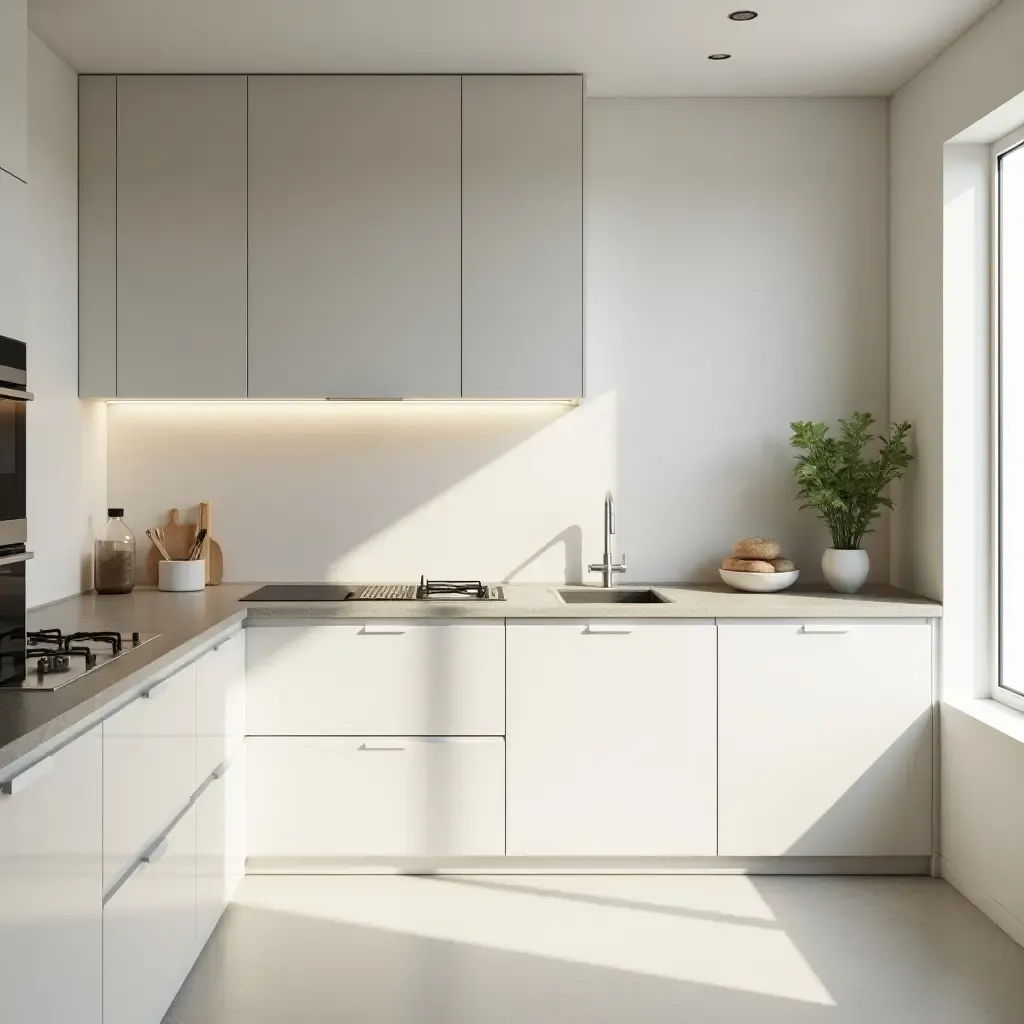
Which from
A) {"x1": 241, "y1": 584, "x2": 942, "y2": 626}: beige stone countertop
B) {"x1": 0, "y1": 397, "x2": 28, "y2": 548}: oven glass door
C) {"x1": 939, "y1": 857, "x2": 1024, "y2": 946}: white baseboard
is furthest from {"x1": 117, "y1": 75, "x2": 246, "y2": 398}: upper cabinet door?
{"x1": 939, "y1": 857, "x2": 1024, "y2": 946}: white baseboard

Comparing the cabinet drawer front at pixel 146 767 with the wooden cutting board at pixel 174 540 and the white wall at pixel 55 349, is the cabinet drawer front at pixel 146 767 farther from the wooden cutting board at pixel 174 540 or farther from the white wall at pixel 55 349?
the wooden cutting board at pixel 174 540

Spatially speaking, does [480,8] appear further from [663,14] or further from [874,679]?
[874,679]

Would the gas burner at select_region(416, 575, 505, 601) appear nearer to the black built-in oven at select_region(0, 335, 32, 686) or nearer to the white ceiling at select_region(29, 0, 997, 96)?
the black built-in oven at select_region(0, 335, 32, 686)

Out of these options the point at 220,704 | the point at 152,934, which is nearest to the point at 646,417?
the point at 220,704

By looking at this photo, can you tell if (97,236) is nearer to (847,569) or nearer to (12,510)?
(12,510)

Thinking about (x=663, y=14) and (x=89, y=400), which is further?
(x=89, y=400)

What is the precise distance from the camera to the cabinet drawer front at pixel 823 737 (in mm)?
3408

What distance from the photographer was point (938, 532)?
3525mm

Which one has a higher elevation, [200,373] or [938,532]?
[200,373]

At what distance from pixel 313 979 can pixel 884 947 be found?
1504mm

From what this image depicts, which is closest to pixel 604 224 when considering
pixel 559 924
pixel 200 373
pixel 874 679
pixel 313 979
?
pixel 200 373

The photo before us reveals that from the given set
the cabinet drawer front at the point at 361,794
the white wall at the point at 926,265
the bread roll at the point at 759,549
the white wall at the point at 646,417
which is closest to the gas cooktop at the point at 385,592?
the white wall at the point at 646,417

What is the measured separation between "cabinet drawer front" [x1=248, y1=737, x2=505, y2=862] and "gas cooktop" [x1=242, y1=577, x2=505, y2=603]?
1.49 ft

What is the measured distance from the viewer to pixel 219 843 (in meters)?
3.03
